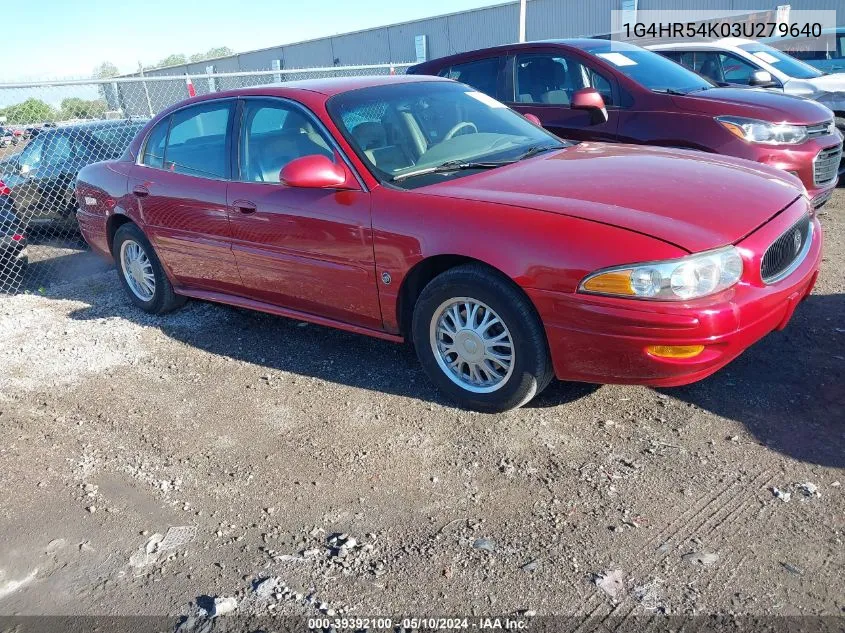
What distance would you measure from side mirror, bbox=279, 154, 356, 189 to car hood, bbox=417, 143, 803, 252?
512 mm

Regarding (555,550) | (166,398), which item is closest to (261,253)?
(166,398)

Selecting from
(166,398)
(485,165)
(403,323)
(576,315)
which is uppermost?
(485,165)

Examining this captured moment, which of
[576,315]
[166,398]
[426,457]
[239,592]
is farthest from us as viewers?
[166,398]

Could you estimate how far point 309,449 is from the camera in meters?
3.74

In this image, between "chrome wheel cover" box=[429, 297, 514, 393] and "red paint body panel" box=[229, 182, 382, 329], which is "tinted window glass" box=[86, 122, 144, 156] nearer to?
"red paint body panel" box=[229, 182, 382, 329]


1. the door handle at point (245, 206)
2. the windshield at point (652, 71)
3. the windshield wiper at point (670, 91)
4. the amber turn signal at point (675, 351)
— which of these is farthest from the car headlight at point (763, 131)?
the door handle at point (245, 206)

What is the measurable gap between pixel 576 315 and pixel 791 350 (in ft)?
5.44

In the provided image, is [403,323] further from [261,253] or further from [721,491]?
[721,491]

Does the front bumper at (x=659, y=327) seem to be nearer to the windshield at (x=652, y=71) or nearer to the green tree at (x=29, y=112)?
the windshield at (x=652, y=71)

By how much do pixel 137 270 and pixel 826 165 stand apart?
5.83 m

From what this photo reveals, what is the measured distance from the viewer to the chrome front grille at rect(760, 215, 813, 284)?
11.3 ft

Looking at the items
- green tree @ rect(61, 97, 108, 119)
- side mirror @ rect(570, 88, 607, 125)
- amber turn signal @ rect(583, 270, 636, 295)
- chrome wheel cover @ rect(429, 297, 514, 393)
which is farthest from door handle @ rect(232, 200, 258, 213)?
green tree @ rect(61, 97, 108, 119)

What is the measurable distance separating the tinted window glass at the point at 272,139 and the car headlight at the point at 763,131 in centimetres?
361

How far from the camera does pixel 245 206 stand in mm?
4617
